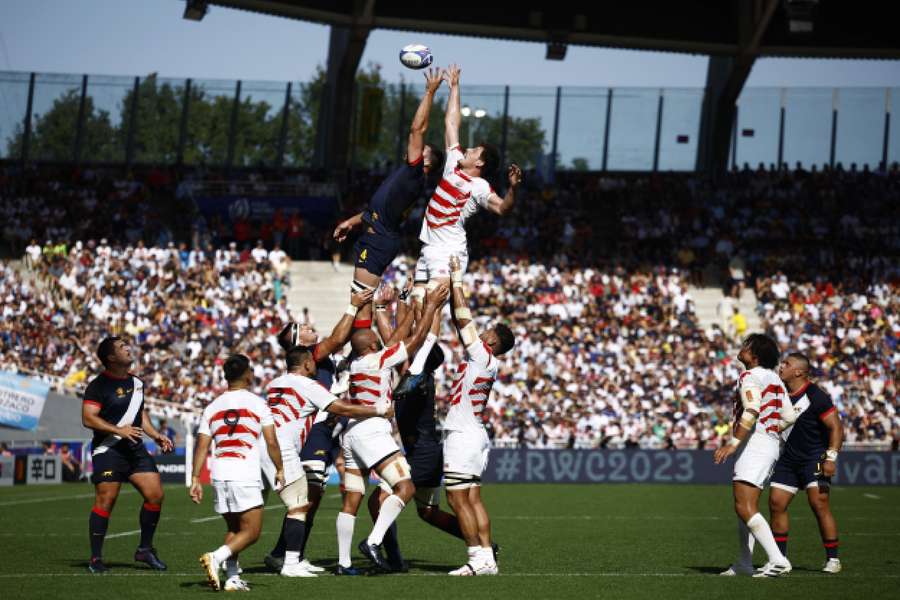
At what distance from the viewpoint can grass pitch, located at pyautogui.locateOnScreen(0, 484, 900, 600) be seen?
10453 mm

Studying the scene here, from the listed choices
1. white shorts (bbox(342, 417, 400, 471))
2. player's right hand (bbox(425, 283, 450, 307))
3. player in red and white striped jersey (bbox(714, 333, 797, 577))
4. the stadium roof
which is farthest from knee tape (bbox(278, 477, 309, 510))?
the stadium roof

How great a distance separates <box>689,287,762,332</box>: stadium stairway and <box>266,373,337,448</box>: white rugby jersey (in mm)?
27122

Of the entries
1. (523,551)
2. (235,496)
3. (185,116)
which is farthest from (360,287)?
(185,116)

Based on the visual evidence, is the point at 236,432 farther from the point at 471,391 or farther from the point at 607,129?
the point at 607,129

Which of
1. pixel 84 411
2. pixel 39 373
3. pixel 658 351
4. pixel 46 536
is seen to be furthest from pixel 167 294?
pixel 84 411

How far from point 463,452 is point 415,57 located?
395cm

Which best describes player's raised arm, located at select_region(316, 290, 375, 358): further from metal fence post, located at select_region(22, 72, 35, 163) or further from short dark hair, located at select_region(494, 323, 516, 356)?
metal fence post, located at select_region(22, 72, 35, 163)

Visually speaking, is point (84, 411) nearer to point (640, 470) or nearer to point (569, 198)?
point (640, 470)

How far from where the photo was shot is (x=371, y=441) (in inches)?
447

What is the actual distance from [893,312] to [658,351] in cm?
781

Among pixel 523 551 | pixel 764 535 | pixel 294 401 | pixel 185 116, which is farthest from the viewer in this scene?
pixel 185 116

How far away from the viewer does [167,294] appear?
35219mm

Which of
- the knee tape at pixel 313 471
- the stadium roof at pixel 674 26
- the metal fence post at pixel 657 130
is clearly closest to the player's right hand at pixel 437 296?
the knee tape at pixel 313 471

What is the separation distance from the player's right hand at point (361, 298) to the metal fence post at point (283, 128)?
3447 cm
